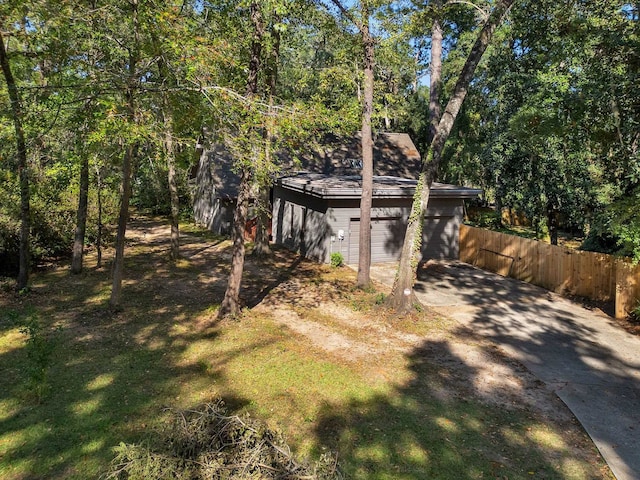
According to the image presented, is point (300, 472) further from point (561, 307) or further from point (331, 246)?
point (331, 246)

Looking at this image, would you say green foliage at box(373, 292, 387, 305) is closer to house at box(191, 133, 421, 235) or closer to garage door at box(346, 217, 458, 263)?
garage door at box(346, 217, 458, 263)

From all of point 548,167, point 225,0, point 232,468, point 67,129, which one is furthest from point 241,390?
point 548,167

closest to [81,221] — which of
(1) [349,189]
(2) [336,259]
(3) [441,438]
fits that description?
(2) [336,259]

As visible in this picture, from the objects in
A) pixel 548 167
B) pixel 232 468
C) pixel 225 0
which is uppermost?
pixel 225 0

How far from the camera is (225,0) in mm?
10859

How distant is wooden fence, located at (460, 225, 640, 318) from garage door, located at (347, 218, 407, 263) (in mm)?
3234

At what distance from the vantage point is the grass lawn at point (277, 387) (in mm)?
5668

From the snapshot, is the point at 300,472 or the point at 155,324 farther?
the point at 155,324

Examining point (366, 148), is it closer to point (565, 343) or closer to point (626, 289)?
point (565, 343)

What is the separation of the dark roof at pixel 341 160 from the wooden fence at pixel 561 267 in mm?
8120

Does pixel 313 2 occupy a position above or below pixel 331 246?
above

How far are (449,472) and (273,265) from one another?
40.0 ft

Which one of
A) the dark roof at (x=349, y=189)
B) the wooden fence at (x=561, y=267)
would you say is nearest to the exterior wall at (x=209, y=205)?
the dark roof at (x=349, y=189)

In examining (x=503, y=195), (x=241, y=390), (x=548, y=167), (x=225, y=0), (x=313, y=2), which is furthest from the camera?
(x=503, y=195)
